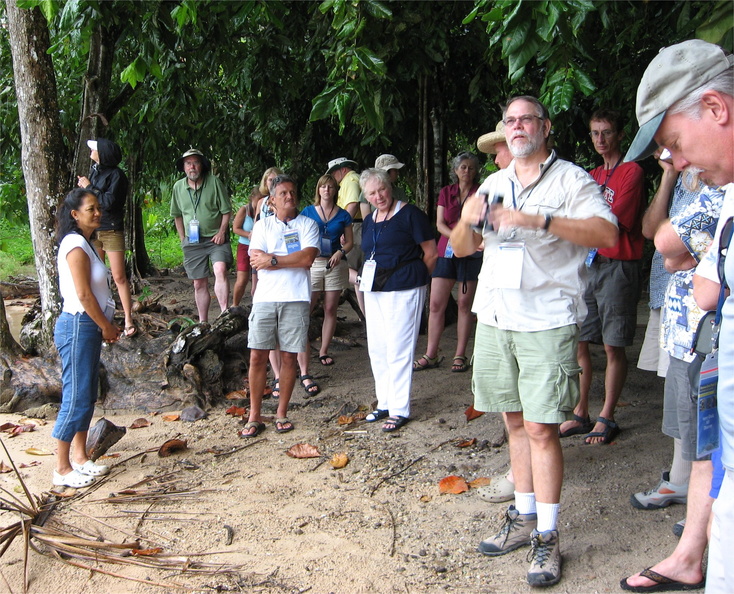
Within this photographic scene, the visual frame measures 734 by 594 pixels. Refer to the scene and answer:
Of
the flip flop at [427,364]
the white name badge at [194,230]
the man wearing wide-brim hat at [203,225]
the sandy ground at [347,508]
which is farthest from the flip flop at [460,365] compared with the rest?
the white name badge at [194,230]

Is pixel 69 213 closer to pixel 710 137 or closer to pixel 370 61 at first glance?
pixel 370 61

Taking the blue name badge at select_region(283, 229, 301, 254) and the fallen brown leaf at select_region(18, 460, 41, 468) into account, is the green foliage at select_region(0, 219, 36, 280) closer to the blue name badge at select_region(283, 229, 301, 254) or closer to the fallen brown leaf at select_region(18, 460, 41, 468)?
the fallen brown leaf at select_region(18, 460, 41, 468)

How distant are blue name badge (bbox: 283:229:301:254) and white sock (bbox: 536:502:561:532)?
2.87m

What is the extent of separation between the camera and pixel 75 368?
4.40 meters

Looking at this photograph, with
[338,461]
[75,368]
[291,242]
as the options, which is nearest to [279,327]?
[291,242]

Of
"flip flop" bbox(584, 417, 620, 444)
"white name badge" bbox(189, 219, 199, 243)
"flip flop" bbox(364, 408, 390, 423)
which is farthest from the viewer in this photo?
"white name badge" bbox(189, 219, 199, 243)

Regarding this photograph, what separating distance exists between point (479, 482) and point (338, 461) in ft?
3.24

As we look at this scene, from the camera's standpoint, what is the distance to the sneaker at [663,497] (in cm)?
358

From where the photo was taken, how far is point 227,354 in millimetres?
6652

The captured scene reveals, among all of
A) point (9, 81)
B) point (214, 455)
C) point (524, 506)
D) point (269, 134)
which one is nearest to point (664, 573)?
point (524, 506)

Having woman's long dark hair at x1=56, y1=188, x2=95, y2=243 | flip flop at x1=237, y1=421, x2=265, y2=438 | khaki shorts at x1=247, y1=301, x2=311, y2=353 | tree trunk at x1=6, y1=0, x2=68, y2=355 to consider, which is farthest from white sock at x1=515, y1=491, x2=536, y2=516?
tree trunk at x1=6, y1=0, x2=68, y2=355

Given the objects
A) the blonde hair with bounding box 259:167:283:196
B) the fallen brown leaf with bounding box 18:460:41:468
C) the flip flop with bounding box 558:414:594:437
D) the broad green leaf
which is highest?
the broad green leaf

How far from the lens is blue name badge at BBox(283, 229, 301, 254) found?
208 inches

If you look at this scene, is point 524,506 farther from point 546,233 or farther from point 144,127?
point 144,127
